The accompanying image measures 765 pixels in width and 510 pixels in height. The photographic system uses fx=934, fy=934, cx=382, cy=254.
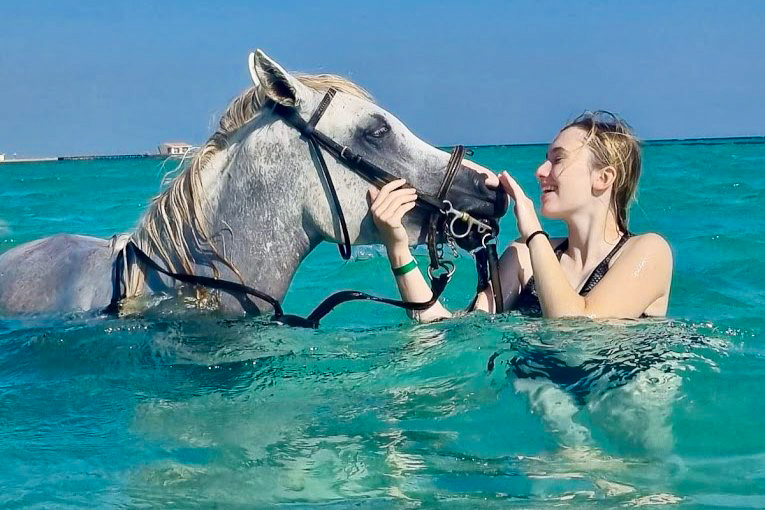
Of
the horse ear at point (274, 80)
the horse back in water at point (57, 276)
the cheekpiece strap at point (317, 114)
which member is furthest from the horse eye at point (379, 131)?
the horse back in water at point (57, 276)

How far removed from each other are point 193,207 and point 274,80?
56cm

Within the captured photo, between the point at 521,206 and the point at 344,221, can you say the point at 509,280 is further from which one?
the point at 344,221

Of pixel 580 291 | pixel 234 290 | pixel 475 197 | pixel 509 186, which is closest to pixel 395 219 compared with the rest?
pixel 475 197

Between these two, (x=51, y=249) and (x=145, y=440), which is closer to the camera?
(x=145, y=440)

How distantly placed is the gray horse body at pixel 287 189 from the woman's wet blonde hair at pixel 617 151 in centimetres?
58

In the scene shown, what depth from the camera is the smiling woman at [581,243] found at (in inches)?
139

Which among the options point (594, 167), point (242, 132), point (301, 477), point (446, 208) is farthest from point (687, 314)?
point (301, 477)

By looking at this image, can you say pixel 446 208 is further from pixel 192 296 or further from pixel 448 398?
A: pixel 192 296

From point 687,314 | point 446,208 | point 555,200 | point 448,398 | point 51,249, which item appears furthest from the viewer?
point 687,314

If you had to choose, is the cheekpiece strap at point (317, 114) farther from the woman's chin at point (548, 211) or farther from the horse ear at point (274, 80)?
the woman's chin at point (548, 211)

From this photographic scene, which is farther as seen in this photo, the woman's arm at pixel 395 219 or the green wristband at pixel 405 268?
the green wristband at pixel 405 268

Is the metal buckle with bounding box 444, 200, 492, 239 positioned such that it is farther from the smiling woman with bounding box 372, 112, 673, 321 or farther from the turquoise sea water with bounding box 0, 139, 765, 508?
the turquoise sea water with bounding box 0, 139, 765, 508

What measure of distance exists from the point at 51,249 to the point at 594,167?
2.32m

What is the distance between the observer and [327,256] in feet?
31.7
